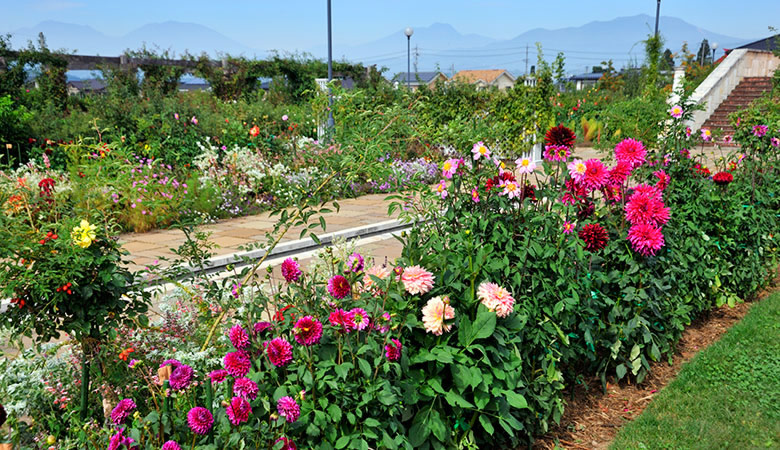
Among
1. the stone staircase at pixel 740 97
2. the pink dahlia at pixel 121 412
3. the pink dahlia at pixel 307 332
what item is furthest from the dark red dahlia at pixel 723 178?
the stone staircase at pixel 740 97

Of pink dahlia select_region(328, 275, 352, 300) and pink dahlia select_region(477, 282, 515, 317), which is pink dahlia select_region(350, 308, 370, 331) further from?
pink dahlia select_region(477, 282, 515, 317)

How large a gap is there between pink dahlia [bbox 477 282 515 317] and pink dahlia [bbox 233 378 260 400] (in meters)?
1.03

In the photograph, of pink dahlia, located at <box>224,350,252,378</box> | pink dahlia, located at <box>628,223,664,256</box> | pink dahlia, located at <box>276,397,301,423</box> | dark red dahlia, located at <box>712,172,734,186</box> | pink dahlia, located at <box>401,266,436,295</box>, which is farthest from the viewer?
dark red dahlia, located at <box>712,172,734,186</box>

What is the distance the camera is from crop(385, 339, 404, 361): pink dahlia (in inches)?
84.8

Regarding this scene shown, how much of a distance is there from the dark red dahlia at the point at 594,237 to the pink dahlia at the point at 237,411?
2.00 m

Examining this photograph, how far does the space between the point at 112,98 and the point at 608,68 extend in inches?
883

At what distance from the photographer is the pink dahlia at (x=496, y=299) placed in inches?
97.0

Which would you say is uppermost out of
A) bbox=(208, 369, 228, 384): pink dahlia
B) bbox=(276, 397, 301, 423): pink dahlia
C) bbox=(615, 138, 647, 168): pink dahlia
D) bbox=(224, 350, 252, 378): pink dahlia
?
bbox=(615, 138, 647, 168): pink dahlia

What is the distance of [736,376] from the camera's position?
3688 mm

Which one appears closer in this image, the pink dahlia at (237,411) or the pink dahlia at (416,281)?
the pink dahlia at (237,411)

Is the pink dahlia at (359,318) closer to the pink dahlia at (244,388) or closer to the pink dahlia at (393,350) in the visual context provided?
the pink dahlia at (393,350)

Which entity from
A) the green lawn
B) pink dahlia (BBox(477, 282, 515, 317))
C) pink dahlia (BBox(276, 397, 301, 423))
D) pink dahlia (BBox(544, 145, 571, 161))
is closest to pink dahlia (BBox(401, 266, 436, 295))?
pink dahlia (BBox(477, 282, 515, 317))

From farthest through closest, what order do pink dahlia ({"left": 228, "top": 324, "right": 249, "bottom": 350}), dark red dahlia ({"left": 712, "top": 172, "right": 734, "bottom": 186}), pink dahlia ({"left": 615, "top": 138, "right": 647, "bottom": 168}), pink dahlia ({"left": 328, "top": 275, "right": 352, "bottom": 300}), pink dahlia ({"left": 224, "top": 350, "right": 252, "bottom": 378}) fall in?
dark red dahlia ({"left": 712, "top": 172, "right": 734, "bottom": 186})
pink dahlia ({"left": 615, "top": 138, "right": 647, "bottom": 168})
pink dahlia ({"left": 328, "top": 275, "right": 352, "bottom": 300})
pink dahlia ({"left": 228, "top": 324, "right": 249, "bottom": 350})
pink dahlia ({"left": 224, "top": 350, "right": 252, "bottom": 378})

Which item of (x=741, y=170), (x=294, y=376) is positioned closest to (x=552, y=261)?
(x=294, y=376)
